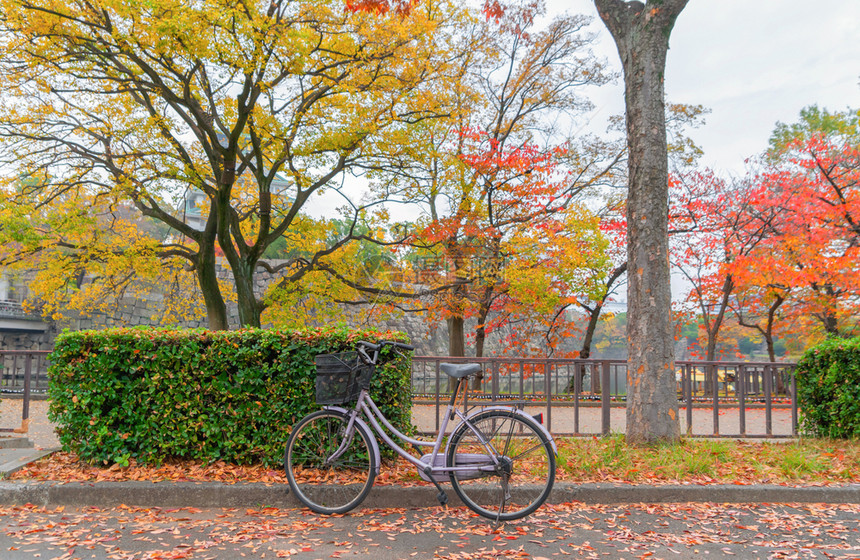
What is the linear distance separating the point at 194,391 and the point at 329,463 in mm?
1308

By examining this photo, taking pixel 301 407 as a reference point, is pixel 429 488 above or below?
below

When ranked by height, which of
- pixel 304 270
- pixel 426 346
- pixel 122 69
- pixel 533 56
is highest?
pixel 533 56

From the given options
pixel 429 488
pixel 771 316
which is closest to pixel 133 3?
pixel 429 488

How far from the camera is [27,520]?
12.4 ft

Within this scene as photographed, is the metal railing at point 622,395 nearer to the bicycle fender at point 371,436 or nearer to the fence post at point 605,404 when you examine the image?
the fence post at point 605,404

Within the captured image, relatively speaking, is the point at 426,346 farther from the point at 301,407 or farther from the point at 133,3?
the point at 301,407

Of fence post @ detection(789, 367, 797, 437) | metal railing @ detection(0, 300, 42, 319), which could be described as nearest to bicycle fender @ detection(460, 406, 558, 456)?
fence post @ detection(789, 367, 797, 437)

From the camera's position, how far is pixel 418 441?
4.03m

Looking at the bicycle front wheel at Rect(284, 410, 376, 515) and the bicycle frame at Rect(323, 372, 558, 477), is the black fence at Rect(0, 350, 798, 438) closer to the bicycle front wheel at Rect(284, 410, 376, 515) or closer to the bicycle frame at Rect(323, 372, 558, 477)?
the bicycle frame at Rect(323, 372, 558, 477)

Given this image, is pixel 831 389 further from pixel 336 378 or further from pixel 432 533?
pixel 336 378

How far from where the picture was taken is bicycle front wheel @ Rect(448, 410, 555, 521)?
12.4 ft

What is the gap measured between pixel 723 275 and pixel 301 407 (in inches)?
586

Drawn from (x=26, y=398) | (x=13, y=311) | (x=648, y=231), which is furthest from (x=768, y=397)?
(x=13, y=311)

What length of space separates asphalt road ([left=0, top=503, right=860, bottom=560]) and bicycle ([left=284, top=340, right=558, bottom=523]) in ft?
0.56
